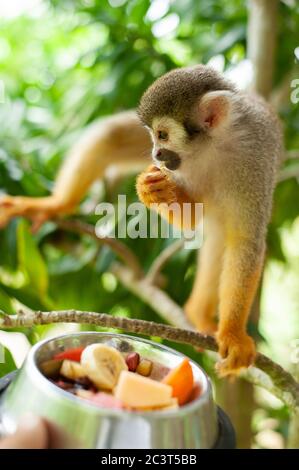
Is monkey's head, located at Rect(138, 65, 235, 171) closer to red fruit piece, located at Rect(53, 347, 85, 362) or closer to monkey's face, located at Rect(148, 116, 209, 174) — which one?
monkey's face, located at Rect(148, 116, 209, 174)

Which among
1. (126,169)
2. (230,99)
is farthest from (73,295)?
(230,99)

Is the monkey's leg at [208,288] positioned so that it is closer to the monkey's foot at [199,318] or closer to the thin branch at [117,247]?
the monkey's foot at [199,318]

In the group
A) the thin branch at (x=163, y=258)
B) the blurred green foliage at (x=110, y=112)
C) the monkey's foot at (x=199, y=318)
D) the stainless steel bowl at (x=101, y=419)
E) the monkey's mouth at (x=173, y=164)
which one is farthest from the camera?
the blurred green foliage at (x=110, y=112)

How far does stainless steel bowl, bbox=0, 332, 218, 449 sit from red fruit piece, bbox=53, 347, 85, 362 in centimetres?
7

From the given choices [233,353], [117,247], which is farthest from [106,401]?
[117,247]

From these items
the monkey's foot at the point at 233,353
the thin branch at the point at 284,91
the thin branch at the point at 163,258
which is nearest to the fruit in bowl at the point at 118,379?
the monkey's foot at the point at 233,353

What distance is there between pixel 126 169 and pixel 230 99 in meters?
1.26

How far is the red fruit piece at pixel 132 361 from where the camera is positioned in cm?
112

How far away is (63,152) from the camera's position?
3084 mm

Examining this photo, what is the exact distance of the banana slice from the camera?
1015mm

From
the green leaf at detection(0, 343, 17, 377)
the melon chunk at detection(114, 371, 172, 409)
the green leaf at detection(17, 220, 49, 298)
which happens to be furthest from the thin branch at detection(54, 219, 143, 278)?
the melon chunk at detection(114, 371, 172, 409)

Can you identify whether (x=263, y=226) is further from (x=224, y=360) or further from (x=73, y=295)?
Result: (x=73, y=295)

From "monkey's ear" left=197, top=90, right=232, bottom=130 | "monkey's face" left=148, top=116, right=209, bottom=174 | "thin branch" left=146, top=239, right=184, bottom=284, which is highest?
"monkey's ear" left=197, top=90, right=232, bottom=130

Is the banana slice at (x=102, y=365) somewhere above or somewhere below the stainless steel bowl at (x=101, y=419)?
above
